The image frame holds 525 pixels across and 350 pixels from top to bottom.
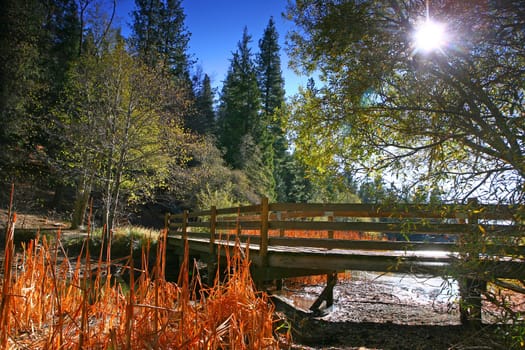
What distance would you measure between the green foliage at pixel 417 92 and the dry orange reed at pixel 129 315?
1684 mm

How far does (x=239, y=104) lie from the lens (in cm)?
2969

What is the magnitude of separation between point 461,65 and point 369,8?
1.99 m

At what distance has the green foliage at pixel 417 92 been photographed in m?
2.63

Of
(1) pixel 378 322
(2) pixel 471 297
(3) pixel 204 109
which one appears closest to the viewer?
(2) pixel 471 297

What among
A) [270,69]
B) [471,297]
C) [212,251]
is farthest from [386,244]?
[270,69]

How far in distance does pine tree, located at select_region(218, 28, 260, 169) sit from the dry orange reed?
24523 millimetres

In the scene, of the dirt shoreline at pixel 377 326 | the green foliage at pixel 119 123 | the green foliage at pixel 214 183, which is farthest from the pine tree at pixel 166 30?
the dirt shoreline at pixel 377 326

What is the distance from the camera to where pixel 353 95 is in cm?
487

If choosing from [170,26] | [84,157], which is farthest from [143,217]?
[170,26]

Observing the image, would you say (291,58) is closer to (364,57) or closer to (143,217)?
(364,57)

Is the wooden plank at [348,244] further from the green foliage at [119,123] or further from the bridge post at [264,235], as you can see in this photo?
the green foliage at [119,123]

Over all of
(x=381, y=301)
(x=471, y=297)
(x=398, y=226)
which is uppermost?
(x=398, y=226)

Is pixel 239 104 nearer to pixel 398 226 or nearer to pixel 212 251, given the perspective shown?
pixel 212 251

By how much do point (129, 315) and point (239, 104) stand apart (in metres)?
29.0
